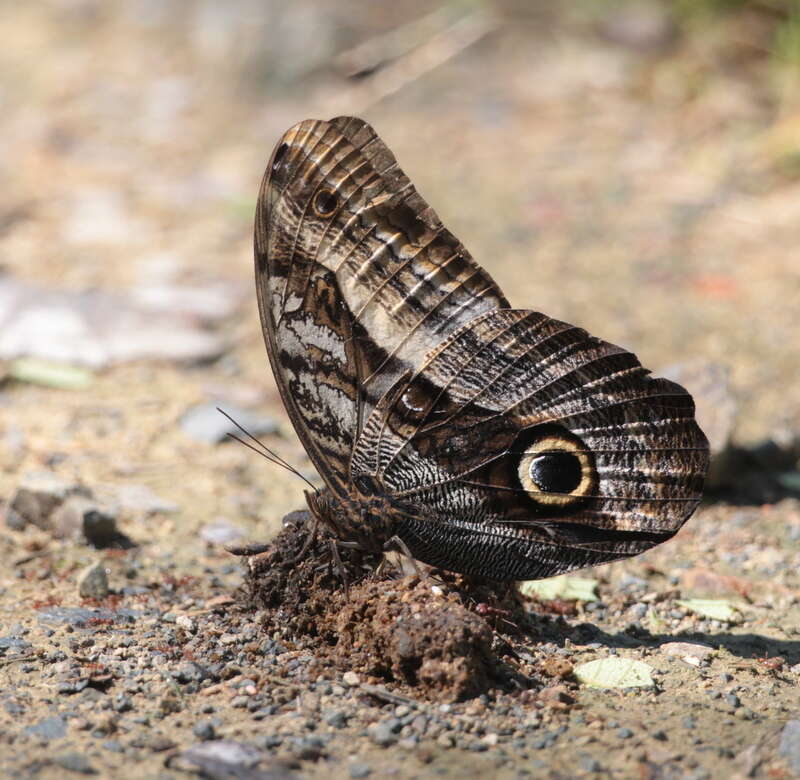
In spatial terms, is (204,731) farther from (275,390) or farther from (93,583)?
(275,390)

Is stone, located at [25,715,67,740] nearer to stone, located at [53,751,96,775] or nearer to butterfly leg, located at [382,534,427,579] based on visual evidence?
stone, located at [53,751,96,775]

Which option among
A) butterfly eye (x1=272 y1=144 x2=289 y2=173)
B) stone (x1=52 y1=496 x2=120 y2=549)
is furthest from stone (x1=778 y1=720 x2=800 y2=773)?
stone (x1=52 y1=496 x2=120 y2=549)

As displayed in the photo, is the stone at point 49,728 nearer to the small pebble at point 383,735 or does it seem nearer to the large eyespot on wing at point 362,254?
the small pebble at point 383,735

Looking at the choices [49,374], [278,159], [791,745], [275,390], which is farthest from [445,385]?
[49,374]

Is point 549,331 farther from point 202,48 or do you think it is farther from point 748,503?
point 202,48

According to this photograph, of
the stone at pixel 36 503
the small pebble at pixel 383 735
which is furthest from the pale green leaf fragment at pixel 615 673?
the stone at pixel 36 503

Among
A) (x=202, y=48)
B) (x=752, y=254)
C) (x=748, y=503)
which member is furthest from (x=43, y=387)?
(x=202, y=48)
